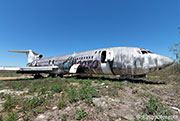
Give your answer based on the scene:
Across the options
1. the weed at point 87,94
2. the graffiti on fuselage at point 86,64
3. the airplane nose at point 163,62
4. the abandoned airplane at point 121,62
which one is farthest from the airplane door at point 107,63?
the weed at point 87,94

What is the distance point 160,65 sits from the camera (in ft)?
26.3

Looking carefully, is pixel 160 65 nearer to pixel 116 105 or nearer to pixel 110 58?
pixel 110 58

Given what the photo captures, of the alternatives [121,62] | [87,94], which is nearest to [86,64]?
[121,62]

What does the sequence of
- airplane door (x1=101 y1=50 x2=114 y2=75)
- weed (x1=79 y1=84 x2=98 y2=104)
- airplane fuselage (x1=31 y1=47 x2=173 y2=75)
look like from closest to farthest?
weed (x1=79 y1=84 x2=98 y2=104)
airplane fuselage (x1=31 y1=47 x2=173 y2=75)
airplane door (x1=101 y1=50 x2=114 y2=75)

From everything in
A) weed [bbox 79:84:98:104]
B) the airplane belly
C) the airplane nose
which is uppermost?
the airplane nose

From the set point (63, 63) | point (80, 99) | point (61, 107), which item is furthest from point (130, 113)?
point (63, 63)

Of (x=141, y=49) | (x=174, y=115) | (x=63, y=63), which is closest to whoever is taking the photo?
(x=174, y=115)

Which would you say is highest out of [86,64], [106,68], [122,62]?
[122,62]

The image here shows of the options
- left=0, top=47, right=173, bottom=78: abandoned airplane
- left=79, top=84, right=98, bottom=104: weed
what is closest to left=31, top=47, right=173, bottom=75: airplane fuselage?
left=0, top=47, right=173, bottom=78: abandoned airplane

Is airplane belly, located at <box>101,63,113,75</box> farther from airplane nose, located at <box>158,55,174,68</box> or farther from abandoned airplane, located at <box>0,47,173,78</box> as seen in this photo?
airplane nose, located at <box>158,55,174,68</box>

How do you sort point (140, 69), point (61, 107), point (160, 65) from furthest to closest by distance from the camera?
point (140, 69), point (160, 65), point (61, 107)

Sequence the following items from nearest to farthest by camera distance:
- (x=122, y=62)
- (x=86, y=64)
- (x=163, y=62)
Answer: (x=163, y=62) → (x=122, y=62) → (x=86, y=64)

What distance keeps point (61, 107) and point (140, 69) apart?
7.82 metres

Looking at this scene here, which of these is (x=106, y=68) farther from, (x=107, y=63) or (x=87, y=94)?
(x=87, y=94)
